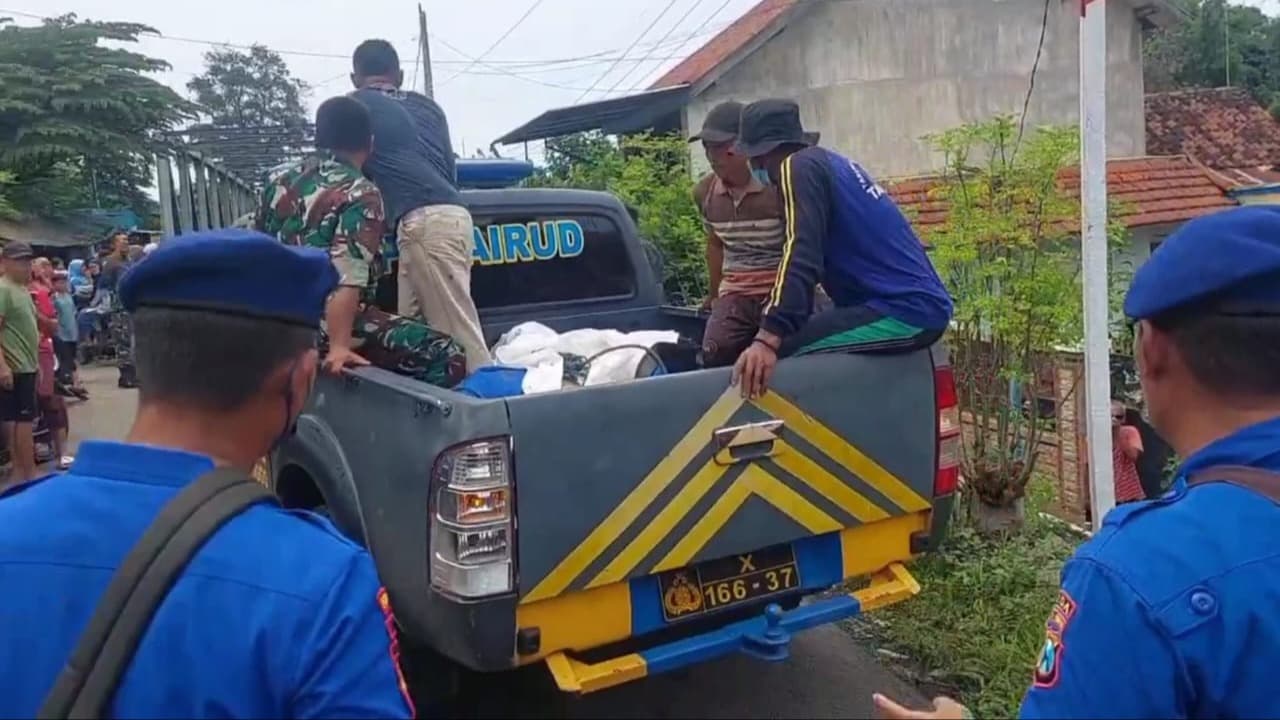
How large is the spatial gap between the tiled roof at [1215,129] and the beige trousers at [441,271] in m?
20.3

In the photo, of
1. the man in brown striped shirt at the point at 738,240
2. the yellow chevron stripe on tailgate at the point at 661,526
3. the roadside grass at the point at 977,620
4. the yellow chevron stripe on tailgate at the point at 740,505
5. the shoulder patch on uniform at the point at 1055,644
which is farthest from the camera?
the man in brown striped shirt at the point at 738,240

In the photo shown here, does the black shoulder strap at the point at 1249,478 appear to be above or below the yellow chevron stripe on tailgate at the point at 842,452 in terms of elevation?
above

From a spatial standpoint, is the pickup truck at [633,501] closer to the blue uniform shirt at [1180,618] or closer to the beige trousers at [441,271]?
the beige trousers at [441,271]

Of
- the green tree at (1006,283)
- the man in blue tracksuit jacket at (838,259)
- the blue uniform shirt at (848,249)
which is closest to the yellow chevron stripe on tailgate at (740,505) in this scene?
the man in blue tracksuit jacket at (838,259)

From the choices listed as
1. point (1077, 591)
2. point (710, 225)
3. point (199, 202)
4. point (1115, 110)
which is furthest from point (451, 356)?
point (1115, 110)

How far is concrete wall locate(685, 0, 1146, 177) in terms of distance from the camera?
17.7 metres

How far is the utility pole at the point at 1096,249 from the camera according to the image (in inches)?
147

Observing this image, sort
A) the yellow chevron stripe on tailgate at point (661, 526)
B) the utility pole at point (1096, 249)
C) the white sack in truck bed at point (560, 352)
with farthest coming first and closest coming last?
1. the white sack in truck bed at point (560, 352)
2. the utility pole at point (1096, 249)
3. the yellow chevron stripe on tailgate at point (661, 526)

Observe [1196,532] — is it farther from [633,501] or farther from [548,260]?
[548,260]

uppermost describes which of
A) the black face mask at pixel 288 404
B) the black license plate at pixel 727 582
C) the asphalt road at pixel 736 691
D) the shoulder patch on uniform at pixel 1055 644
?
the black face mask at pixel 288 404

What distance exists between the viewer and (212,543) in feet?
4.43

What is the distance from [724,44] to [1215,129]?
11.1 metres

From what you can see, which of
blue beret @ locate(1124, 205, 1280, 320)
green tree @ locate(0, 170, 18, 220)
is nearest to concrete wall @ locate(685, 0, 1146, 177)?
green tree @ locate(0, 170, 18, 220)

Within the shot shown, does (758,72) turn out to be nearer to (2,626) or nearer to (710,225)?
(710,225)
